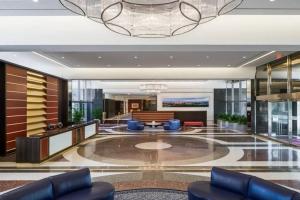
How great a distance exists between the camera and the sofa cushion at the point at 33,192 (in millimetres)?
3372

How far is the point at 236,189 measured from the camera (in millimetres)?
4203

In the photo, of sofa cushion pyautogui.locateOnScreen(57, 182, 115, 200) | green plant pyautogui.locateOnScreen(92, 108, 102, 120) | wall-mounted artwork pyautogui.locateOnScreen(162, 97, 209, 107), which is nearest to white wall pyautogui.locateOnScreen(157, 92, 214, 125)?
wall-mounted artwork pyautogui.locateOnScreen(162, 97, 209, 107)

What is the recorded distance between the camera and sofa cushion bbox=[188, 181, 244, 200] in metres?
3.99

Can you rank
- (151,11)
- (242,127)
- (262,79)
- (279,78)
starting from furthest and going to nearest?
(242,127), (262,79), (279,78), (151,11)

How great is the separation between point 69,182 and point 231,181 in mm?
2709

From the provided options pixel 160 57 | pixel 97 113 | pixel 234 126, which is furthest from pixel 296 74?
pixel 97 113

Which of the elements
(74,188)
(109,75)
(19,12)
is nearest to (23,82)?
(19,12)

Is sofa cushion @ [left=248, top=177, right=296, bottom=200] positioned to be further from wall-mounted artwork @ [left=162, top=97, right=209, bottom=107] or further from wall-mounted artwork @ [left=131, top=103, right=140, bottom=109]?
wall-mounted artwork @ [left=131, top=103, right=140, bottom=109]

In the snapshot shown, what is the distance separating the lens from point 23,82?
1048 centimetres

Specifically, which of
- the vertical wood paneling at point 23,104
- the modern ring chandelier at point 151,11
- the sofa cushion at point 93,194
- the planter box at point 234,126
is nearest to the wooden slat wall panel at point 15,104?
the vertical wood paneling at point 23,104

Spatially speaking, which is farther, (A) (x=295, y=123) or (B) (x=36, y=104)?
(A) (x=295, y=123)

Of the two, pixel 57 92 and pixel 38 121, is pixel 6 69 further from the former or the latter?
pixel 57 92

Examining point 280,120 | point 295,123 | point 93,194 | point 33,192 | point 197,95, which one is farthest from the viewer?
point 197,95

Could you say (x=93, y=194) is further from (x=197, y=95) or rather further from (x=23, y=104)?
(x=197, y=95)
